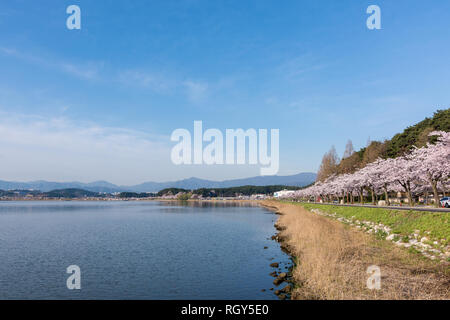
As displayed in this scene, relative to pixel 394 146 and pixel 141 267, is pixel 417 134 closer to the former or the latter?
pixel 394 146

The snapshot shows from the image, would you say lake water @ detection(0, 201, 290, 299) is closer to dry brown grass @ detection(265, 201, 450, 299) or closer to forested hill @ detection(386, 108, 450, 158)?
dry brown grass @ detection(265, 201, 450, 299)

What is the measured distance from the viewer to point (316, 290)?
16656 mm

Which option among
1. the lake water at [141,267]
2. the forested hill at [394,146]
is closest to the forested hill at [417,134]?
the forested hill at [394,146]

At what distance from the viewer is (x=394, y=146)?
293 feet

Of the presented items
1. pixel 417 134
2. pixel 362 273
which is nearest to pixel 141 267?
pixel 362 273

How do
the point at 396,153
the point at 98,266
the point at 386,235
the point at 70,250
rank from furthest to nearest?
the point at 396,153, the point at 70,250, the point at 386,235, the point at 98,266

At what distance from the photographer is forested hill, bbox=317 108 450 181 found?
241 feet

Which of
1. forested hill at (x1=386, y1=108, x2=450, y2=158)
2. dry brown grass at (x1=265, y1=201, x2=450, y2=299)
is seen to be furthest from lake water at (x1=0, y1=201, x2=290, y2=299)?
forested hill at (x1=386, y1=108, x2=450, y2=158)
